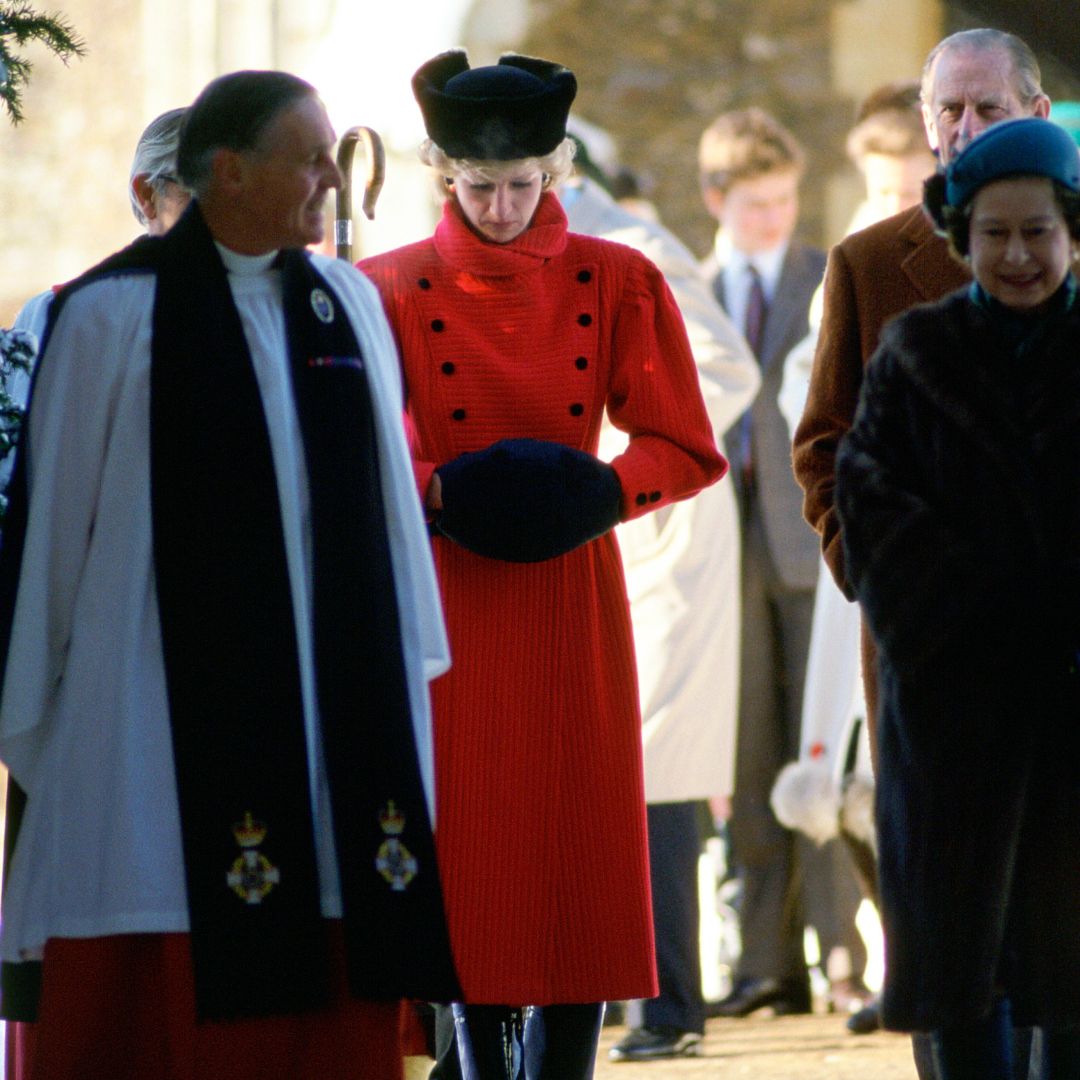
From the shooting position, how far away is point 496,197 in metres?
4.88

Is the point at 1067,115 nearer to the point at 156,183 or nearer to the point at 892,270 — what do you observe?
the point at 892,270

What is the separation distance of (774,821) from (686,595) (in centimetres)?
78

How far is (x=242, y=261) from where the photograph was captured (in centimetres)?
407

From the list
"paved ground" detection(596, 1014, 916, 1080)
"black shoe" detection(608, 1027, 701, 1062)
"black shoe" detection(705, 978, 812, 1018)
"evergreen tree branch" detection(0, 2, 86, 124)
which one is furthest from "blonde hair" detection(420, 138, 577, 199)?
"black shoe" detection(705, 978, 812, 1018)

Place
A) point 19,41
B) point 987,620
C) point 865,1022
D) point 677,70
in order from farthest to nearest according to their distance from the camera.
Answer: point 677,70 → point 865,1022 → point 19,41 → point 987,620

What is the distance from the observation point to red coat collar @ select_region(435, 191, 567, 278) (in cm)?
489

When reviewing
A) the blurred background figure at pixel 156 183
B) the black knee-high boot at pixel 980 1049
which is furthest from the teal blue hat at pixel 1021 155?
the blurred background figure at pixel 156 183

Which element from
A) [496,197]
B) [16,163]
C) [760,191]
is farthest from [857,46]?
[496,197]

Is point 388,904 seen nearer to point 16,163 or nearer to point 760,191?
point 760,191

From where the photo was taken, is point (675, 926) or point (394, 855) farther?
point (675, 926)

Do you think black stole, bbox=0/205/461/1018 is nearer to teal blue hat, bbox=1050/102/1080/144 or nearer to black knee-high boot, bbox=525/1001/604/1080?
black knee-high boot, bbox=525/1001/604/1080

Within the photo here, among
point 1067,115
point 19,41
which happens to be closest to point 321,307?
point 19,41

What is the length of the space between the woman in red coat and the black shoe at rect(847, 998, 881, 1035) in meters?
2.02

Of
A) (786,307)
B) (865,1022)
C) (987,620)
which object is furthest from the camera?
(786,307)
